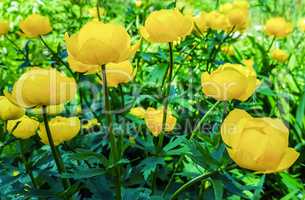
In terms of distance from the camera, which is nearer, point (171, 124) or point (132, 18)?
point (171, 124)

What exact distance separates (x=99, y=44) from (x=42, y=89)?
0.39ft

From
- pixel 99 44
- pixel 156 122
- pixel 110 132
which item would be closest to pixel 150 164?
pixel 156 122

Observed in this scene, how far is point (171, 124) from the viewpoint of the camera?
1137 millimetres

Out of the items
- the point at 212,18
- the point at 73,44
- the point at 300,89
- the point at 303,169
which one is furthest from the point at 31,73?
the point at 300,89

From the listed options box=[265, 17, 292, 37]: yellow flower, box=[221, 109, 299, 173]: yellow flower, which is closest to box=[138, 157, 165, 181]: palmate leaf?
box=[221, 109, 299, 173]: yellow flower

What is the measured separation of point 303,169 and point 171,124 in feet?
3.74

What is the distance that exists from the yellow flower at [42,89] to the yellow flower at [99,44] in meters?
0.05

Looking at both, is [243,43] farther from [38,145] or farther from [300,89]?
[38,145]

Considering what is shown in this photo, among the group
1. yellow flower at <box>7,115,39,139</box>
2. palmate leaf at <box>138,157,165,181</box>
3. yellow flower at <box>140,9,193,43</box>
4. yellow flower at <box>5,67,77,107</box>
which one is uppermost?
yellow flower at <box>140,9,193,43</box>

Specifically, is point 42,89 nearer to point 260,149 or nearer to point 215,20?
point 260,149

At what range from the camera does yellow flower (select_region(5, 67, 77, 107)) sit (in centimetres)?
83

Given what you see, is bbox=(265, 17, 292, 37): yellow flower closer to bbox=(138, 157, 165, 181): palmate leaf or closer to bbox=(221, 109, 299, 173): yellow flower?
bbox=(138, 157, 165, 181): palmate leaf

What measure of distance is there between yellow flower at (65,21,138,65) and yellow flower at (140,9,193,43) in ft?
0.54

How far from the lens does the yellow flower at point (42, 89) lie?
2.74 ft
